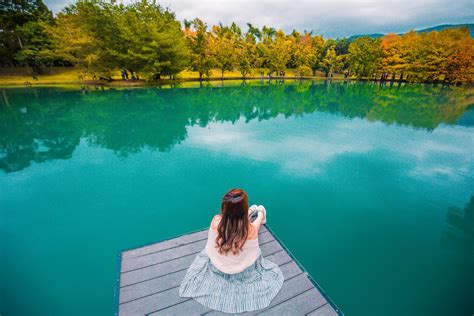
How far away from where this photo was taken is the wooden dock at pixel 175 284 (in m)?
2.20

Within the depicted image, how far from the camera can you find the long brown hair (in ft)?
6.31

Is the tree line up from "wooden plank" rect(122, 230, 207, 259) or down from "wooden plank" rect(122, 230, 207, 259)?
up

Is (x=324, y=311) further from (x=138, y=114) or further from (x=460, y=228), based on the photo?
(x=138, y=114)

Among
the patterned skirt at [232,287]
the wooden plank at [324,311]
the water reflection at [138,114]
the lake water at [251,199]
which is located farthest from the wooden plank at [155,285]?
the water reflection at [138,114]

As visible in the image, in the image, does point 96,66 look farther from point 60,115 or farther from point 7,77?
point 60,115

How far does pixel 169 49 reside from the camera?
23.6m

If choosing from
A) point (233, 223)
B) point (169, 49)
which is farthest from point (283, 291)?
point (169, 49)

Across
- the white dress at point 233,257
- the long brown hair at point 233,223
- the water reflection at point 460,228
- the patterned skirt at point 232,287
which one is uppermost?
the long brown hair at point 233,223

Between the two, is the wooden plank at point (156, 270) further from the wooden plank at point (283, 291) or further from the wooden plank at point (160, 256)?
the wooden plank at point (283, 291)

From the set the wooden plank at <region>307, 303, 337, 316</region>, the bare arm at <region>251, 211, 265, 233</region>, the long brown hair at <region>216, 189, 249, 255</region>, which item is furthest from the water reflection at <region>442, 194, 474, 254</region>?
the long brown hair at <region>216, 189, 249, 255</region>

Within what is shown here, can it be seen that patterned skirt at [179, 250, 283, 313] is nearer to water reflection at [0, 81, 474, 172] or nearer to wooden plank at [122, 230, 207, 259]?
wooden plank at [122, 230, 207, 259]

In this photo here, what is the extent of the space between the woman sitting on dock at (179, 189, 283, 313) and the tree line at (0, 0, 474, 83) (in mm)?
24883

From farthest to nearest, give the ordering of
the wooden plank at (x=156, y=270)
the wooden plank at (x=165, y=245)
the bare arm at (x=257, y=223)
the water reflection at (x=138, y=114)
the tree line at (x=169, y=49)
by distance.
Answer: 1. the tree line at (x=169, y=49)
2. the water reflection at (x=138, y=114)
3. the wooden plank at (x=165, y=245)
4. the wooden plank at (x=156, y=270)
5. the bare arm at (x=257, y=223)

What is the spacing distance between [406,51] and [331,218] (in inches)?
1558
